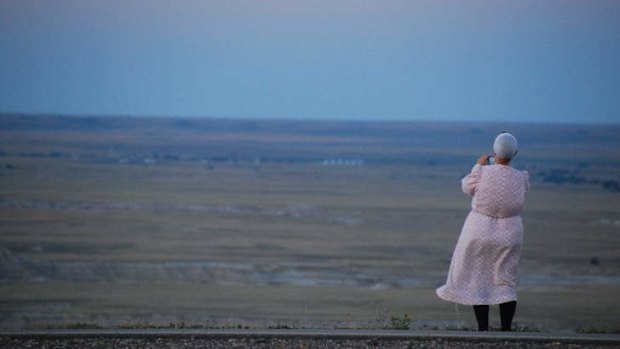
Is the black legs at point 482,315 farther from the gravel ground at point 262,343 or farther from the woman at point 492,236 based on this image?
the gravel ground at point 262,343

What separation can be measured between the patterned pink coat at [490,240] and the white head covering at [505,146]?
3.9 inches

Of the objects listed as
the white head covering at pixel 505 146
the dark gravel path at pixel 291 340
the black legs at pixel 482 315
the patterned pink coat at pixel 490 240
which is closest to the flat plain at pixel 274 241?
the black legs at pixel 482 315

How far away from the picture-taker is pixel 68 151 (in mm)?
128625

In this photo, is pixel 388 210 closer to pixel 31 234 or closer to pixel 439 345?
pixel 31 234

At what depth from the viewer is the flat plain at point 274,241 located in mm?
28719

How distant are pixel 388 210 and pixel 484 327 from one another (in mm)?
54814

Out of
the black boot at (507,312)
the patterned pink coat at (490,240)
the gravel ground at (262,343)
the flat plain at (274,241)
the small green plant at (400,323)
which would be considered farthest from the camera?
the flat plain at (274,241)

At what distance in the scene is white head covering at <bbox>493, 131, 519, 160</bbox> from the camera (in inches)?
372

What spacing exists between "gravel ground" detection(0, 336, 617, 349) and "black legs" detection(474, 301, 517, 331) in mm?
496

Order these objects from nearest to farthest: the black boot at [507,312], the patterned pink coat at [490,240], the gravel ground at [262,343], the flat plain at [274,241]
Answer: the gravel ground at [262,343], the patterned pink coat at [490,240], the black boot at [507,312], the flat plain at [274,241]

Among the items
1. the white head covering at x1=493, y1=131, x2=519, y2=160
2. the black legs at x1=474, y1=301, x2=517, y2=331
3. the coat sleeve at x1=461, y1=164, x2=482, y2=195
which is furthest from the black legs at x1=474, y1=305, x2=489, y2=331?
the white head covering at x1=493, y1=131, x2=519, y2=160

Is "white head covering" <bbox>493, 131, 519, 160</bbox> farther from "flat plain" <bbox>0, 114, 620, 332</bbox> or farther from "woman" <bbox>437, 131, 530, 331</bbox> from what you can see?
"flat plain" <bbox>0, 114, 620, 332</bbox>

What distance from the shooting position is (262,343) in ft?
30.0

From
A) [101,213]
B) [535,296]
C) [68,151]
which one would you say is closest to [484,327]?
[535,296]
